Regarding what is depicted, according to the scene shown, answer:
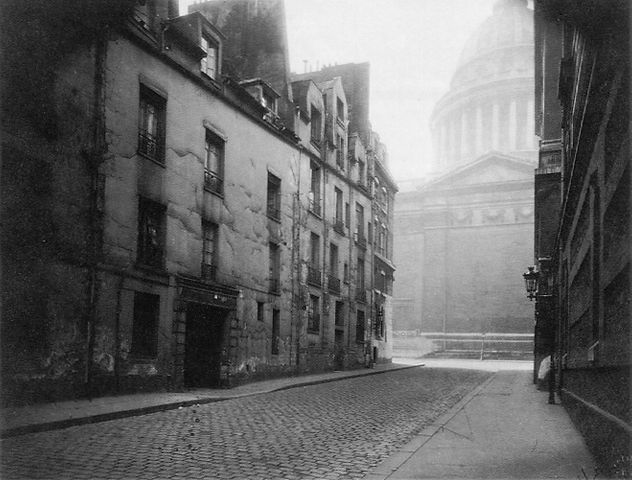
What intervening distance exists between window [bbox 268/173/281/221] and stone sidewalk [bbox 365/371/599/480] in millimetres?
10125

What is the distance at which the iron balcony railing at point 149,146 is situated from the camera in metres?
14.7

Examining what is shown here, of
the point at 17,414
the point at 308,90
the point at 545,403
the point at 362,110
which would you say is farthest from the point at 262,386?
the point at 362,110

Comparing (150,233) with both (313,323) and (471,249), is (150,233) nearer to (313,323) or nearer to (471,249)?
(313,323)

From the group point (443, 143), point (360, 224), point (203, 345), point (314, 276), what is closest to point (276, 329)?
point (314, 276)

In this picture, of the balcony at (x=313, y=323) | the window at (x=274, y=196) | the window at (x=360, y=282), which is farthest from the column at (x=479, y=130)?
the window at (x=274, y=196)

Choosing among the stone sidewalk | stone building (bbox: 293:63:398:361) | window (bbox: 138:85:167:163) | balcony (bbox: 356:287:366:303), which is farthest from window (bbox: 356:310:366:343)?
the stone sidewalk

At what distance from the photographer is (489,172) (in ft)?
174

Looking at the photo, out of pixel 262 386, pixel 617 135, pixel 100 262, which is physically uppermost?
pixel 617 135

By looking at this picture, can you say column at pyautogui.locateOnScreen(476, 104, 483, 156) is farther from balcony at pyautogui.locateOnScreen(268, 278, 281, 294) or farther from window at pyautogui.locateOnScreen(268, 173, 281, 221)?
balcony at pyautogui.locateOnScreen(268, 278, 281, 294)

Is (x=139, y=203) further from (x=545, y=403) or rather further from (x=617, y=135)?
(x=617, y=135)

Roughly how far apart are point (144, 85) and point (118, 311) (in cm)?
511

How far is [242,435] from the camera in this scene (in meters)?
8.59

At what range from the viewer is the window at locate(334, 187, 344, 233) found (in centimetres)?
2636

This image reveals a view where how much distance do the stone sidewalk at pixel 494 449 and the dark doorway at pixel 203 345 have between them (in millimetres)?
7136
